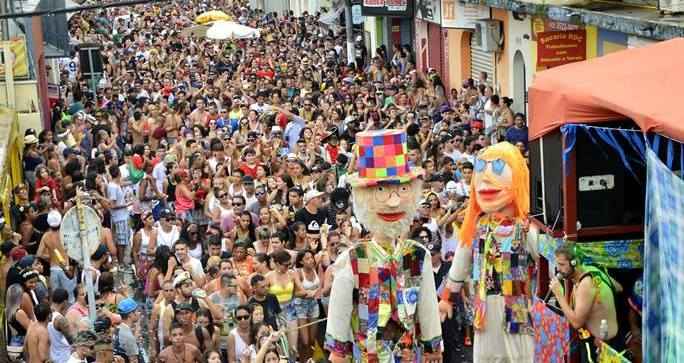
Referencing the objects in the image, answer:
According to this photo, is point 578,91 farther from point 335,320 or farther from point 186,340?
point 186,340

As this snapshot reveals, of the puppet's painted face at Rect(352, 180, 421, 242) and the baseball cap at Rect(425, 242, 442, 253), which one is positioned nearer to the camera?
the puppet's painted face at Rect(352, 180, 421, 242)

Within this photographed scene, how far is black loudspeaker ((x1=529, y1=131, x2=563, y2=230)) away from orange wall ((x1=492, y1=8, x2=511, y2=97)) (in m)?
17.3

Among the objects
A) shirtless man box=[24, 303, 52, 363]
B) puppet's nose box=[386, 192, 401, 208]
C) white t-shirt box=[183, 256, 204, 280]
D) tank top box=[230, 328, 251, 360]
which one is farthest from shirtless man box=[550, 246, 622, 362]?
white t-shirt box=[183, 256, 204, 280]

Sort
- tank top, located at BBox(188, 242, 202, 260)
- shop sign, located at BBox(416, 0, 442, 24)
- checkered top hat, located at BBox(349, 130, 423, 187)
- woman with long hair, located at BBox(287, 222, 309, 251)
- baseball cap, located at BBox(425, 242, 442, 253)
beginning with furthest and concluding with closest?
shop sign, located at BBox(416, 0, 442, 24) → tank top, located at BBox(188, 242, 202, 260) → woman with long hair, located at BBox(287, 222, 309, 251) → baseball cap, located at BBox(425, 242, 442, 253) → checkered top hat, located at BBox(349, 130, 423, 187)

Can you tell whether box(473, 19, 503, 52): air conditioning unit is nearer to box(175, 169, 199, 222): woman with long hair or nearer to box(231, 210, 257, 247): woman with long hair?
box(175, 169, 199, 222): woman with long hair

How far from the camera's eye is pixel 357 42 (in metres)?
41.4

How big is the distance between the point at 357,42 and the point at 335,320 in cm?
3183

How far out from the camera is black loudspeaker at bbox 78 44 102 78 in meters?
31.7

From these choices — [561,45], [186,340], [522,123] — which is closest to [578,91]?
[186,340]

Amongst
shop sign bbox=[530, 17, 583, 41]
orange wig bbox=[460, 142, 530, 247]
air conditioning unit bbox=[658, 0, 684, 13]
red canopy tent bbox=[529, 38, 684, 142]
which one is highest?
red canopy tent bbox=[529, 38, 684, 142]

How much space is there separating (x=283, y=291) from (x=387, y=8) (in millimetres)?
22313

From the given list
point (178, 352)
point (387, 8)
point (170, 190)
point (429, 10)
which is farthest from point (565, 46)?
point (387, 8)

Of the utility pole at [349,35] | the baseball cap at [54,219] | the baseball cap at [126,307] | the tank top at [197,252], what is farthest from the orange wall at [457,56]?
the baseball cap at [126,307]

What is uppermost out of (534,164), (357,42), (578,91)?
(578,91)
